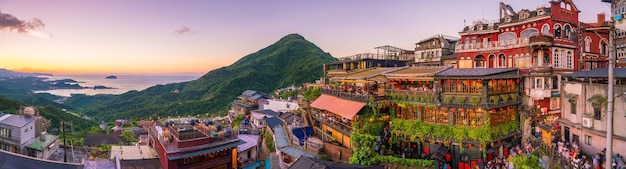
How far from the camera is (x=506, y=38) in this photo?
29.3 metres

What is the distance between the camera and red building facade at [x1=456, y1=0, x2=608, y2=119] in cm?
2494

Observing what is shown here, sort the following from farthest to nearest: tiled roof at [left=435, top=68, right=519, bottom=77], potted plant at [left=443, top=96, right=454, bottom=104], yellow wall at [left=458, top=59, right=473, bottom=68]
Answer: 1. yellow wall at [left=458, top=59, right=473, bottom=68]
2. potted plant at [left=443, top=96, right=454, bottom=104]
3. tiled roof at [left=435, top=68, right=519, bottom=77]

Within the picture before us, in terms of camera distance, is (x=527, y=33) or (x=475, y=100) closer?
(x=475, y=100)

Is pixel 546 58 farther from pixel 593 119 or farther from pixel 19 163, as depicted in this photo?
pixel 19 163

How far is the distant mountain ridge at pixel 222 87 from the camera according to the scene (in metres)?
93.1

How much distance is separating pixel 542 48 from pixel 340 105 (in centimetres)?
1583

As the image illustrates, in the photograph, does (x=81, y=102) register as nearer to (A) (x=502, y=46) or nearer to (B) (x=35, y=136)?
(B) (x=35, y=136)

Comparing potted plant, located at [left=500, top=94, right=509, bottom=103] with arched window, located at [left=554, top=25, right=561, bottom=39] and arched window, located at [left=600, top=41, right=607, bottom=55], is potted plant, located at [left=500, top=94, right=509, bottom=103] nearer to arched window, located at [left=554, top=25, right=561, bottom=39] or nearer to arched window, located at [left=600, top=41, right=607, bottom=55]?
arched window, located at [left=554, top=25, right=561, bottom=39]

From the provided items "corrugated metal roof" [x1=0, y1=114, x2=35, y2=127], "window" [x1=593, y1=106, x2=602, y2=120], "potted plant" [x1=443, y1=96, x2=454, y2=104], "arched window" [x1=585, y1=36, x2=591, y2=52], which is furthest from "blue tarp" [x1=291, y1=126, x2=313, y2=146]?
"arched window" [x1=585, y1=36, x2=591, y2=52]

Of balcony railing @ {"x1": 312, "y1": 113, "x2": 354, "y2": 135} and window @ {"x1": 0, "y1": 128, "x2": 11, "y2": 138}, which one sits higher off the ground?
balcony railing @ {"x1": 312, "y1": 113, "x2": 354, "y2": 135}

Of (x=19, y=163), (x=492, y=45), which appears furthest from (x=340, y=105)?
(x=19, y=163)

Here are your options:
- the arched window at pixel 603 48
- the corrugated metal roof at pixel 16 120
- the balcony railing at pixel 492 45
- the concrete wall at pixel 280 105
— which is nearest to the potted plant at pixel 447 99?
the balcony railing at pixel 492 45

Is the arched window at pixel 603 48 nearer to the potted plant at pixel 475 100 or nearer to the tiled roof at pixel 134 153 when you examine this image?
the potted plant at pixel 475 100

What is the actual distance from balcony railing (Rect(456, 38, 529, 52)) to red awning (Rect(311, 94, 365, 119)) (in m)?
13.0
